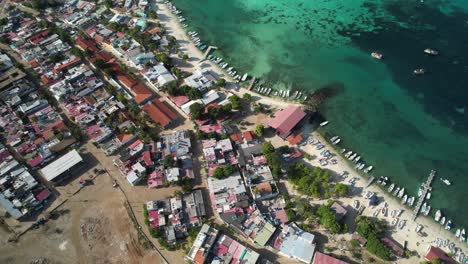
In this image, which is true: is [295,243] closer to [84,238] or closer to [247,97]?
[247,97]

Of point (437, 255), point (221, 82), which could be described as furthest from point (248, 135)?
point (437, 255)

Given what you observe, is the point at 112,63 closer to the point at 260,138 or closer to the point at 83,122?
the point at 83,122

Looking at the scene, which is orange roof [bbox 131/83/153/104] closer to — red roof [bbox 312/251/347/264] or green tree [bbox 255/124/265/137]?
green tree [bbox 255/124/265/137]

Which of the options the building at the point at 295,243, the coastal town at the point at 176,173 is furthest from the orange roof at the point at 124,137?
the building at the point at 295,243

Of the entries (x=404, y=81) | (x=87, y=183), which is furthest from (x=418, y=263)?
(x=87, y=183)

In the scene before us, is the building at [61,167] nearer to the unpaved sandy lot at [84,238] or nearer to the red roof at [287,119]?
the unpaved sandy lot at [84,238]

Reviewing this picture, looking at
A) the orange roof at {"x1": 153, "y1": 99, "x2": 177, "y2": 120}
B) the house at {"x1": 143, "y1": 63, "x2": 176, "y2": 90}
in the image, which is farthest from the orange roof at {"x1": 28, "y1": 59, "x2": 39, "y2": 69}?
the orange roof at {"x1": 153, "y1": 99, "x2": 177, "y2": 120}
